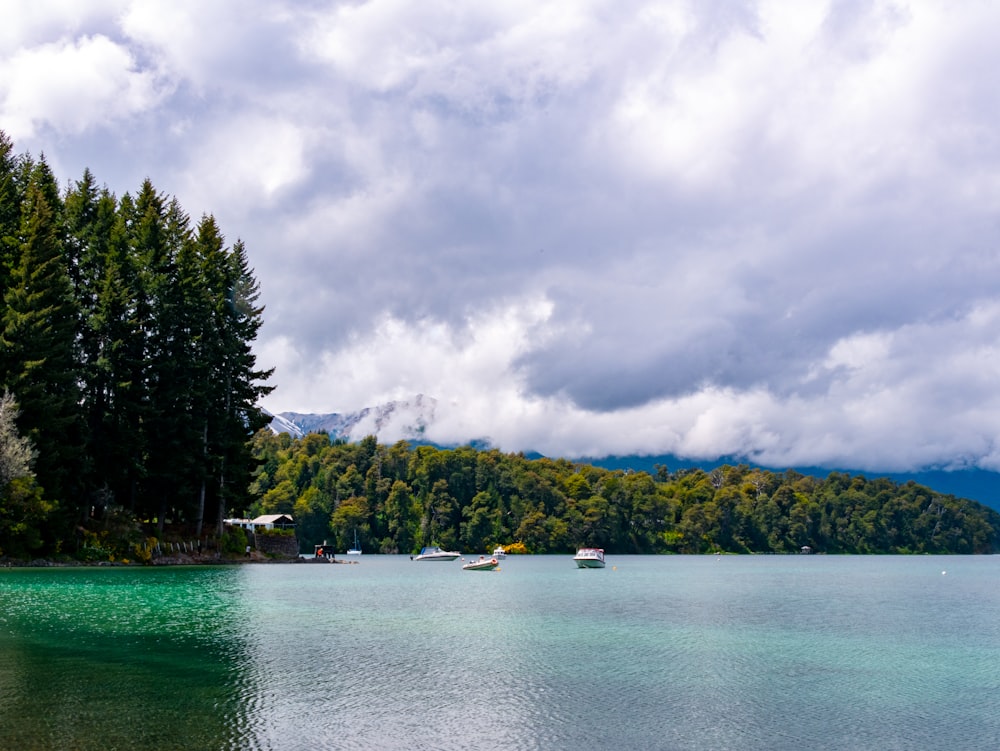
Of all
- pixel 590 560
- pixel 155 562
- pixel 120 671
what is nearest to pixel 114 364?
pixel 155 562

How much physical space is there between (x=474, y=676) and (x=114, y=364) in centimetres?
5870

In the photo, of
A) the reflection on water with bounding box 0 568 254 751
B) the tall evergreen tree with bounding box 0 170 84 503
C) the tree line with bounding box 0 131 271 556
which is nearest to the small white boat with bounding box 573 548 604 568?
the tree line with bounding box 0 131 271 556

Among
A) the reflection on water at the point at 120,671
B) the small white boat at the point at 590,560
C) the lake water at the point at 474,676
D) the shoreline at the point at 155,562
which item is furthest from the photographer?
the small white boat at the point at 590,560

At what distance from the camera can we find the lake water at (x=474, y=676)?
1741cm

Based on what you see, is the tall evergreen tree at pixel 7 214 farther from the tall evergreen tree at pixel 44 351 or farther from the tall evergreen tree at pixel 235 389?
the tall evergreen tree at pixel 235 389

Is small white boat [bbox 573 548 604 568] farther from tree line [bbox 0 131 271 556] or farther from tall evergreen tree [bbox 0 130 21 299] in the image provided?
tall evergreen tree [bbox 0 130 21 299]

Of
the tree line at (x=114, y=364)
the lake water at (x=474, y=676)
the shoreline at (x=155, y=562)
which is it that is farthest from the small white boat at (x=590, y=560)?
the lake water at (x=474, y=676)

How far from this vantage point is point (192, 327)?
265 ft

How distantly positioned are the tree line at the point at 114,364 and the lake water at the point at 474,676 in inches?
773

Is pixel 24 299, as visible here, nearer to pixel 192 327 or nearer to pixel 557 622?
pixel 192 327

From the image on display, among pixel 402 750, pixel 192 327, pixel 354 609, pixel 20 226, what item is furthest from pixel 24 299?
pixel 402 750

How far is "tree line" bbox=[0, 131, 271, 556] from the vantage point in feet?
202

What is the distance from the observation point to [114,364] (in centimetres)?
7162

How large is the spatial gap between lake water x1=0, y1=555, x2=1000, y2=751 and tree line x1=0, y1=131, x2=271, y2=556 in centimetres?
1964
